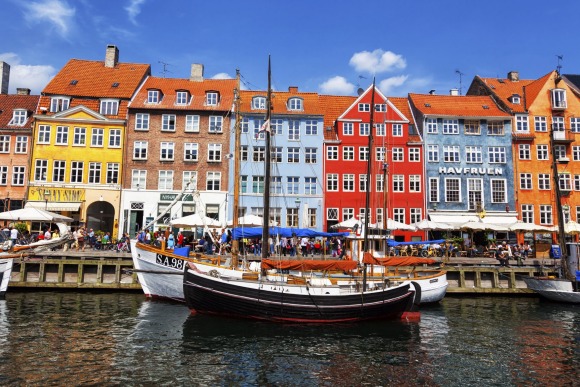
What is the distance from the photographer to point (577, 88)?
4825cm

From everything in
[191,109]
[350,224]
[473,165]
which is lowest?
[350,224]

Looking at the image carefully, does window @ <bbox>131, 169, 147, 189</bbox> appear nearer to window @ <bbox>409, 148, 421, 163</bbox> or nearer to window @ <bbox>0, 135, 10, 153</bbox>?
window @ <bbox>0, 135, 10, 153</bbox>

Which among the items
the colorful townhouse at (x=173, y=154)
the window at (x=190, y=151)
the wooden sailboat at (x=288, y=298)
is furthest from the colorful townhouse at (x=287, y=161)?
the wooden sailboat at (x=288, y=298)

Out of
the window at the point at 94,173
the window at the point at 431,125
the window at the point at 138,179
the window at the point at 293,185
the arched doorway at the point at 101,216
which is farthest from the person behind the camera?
the window at the point at 431,125

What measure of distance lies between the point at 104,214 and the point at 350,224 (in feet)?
79.6

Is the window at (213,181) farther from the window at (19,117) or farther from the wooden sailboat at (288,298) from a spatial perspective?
the wooden sailboat at (288,298)

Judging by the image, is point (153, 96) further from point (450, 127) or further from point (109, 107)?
point (450, 127)

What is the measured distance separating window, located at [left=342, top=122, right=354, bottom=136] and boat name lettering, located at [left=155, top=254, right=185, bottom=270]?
25.9 m

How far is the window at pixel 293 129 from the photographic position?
1768 inches

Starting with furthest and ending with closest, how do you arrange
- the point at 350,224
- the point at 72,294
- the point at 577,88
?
the point at 577,88 → the point at 350,224 → the point at 72,294

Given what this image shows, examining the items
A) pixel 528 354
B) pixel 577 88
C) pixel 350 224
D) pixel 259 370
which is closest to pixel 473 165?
pixel 577 88

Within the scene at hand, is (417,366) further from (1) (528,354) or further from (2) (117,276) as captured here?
(2) (117,276)

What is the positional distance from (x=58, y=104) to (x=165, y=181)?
12684 millimetres

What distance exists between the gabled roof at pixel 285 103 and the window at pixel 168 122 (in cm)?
684
